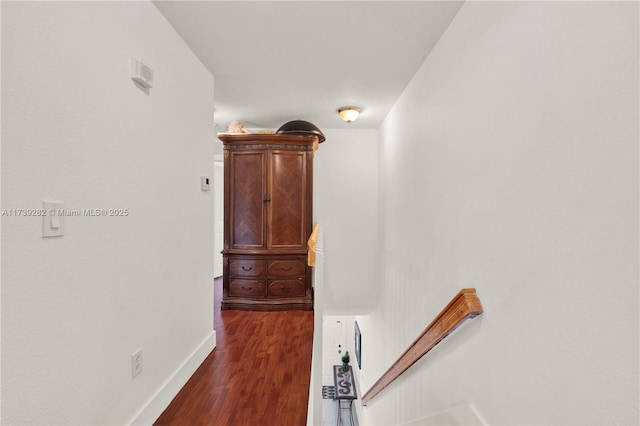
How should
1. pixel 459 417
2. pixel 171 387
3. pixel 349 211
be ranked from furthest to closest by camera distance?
pixel 349 211, pixel 171 387, pixel 459 417

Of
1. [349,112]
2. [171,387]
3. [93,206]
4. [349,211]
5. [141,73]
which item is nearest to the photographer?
[93,206]

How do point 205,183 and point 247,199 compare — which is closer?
point 205,183

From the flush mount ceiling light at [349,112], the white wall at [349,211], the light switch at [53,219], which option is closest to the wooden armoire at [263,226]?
the flush mount ceiling light at [349,112]

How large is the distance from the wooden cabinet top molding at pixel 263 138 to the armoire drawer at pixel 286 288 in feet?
5.39

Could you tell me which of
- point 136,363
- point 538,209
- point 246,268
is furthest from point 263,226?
point 538,209

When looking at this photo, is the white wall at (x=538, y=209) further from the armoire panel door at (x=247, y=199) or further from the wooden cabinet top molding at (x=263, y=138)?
the armoire panel door at (x=247, y=199)

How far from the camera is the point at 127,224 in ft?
4.94

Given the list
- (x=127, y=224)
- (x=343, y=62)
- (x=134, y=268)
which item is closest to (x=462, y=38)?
(x=343, y=62)

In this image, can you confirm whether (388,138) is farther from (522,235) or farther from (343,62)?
(522,235)

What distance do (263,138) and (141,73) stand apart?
227cm

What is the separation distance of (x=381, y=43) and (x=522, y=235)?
1565 millimetres

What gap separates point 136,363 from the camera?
1569 millimetres

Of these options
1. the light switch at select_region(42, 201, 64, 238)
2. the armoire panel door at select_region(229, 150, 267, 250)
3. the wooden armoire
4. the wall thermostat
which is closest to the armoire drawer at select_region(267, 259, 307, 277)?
the wooden armoire

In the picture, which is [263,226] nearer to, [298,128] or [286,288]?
[286,288]
